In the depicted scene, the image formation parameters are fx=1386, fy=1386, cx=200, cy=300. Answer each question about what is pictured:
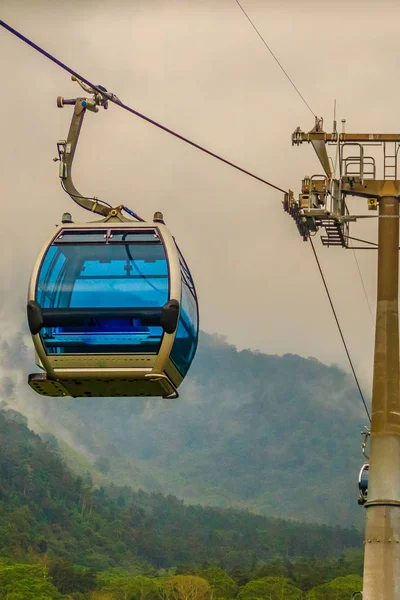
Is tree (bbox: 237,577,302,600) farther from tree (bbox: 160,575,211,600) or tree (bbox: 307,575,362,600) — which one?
tree (bbox: 160,575,211,600)

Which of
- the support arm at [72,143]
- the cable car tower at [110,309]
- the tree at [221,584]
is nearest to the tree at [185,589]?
the tree at [221,584]

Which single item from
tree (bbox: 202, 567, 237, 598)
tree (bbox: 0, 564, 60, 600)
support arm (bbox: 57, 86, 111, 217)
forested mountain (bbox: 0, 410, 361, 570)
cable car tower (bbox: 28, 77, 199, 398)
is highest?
forested mountain (bbox: 0, 410, 361, 570)

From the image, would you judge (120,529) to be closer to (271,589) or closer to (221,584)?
(271,589)

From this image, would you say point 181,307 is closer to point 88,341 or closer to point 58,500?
point 88,341

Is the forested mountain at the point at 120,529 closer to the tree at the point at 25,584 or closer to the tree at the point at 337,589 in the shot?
the tree at the point at 25,584

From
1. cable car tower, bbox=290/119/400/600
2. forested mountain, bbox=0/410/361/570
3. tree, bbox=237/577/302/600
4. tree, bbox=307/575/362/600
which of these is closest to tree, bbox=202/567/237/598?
tree, bbox=237/577/302/600

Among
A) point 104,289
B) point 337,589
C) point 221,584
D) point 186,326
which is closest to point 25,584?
point 221,584
